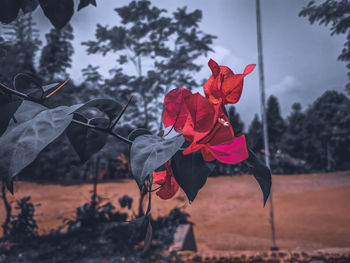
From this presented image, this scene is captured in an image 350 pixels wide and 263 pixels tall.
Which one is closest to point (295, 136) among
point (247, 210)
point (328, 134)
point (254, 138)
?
point (328, 134)

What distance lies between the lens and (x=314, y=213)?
4145 mm

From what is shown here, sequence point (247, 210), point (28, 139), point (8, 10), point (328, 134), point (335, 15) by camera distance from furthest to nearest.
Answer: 1. point (328, 134)
2. point (247, 210)
3. point (335, 15)
4. point (8, 10)
5. point (28, 139)

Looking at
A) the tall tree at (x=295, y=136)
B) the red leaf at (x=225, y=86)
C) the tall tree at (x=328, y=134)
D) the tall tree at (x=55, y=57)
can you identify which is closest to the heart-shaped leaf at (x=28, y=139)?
the red leaf at (x=225, y=86)

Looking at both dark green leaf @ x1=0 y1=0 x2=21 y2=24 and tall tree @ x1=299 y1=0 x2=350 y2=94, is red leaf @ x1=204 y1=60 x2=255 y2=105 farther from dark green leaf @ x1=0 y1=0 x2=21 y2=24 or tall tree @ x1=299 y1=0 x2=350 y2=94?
tall tree @ x1=299 y1=0 x2=350 y2=94

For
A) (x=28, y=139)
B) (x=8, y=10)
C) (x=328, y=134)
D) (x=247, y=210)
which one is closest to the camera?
(x=28, y=139)

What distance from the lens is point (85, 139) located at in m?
0.23

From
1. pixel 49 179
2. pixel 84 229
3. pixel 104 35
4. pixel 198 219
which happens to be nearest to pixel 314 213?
pixel 198 219

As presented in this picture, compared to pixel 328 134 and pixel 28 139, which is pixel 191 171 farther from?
pixel 328 134

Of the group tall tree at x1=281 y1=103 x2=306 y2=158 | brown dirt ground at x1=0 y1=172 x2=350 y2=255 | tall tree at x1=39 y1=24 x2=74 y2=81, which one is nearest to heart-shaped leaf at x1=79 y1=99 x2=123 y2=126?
brown dirt ground at x1=0 y1=172 x2=350 y2=255

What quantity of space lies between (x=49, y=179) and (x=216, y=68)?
779 centimetres

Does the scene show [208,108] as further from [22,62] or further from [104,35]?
[22,62]

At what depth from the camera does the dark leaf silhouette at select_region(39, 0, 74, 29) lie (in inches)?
8.8

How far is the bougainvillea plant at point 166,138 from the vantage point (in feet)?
0.42

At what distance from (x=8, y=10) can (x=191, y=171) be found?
0.22 meters
